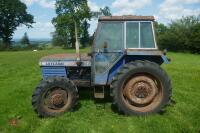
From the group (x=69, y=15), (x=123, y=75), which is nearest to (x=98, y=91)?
(x=123, y=75)

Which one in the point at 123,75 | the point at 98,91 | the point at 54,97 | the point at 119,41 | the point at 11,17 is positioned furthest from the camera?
the point at 11,17

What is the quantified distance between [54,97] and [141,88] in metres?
1.97

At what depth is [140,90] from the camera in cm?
802

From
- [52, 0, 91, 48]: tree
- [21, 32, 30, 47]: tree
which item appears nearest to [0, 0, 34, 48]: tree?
[21, 32, 30, 47]: tree

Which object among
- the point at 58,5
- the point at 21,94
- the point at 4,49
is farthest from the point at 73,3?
the point at 21,94

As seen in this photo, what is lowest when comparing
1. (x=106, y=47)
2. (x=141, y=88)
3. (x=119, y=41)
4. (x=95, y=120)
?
(x=95, y=120)

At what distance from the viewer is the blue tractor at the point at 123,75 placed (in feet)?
25.7

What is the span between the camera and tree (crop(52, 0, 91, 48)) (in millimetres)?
62375

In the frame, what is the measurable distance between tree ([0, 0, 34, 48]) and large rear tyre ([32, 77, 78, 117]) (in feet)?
188

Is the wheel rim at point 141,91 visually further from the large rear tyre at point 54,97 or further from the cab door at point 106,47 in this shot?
the large rear tyre at point 54,97

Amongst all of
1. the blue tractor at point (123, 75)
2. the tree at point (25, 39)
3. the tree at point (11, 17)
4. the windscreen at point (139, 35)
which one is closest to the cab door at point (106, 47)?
the blue tractor at point (123, 75)

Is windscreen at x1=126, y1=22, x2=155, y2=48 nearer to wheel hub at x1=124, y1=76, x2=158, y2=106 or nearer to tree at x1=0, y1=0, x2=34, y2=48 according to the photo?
wheel hub at x1=124, y1=76, x2=158, y2=106

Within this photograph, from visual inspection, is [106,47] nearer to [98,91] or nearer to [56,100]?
[98,91]

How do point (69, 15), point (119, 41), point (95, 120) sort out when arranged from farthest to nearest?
point (69, 15), point (119, 41), point (95, 120)
